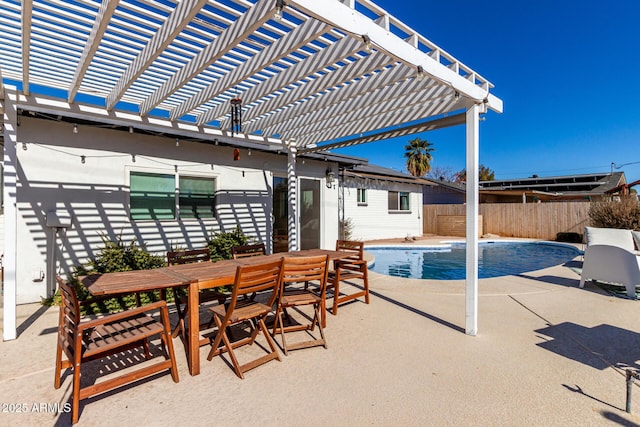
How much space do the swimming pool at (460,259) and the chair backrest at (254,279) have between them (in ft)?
19.8

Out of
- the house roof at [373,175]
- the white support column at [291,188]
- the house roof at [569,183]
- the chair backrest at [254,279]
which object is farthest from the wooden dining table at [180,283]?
the house roof at [569,183]

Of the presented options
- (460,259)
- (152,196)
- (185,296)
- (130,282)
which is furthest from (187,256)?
(460,259)

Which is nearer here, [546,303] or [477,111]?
[477,111]

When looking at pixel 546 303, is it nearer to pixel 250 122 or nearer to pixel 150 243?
pixel 250 122

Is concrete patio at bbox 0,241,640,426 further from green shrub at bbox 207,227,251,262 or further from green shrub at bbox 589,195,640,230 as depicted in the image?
green shrub at bbox 589,195,640,230

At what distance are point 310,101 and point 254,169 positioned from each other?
344 centimetres

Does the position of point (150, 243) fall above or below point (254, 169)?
below

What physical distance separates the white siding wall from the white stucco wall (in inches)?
237

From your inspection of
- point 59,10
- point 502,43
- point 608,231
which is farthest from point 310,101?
point 502,43

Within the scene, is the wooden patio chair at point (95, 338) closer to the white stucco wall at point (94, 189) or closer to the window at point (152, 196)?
the white stucco wall at point (94, 189)

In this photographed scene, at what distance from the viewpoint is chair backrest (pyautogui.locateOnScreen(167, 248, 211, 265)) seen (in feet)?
14.0

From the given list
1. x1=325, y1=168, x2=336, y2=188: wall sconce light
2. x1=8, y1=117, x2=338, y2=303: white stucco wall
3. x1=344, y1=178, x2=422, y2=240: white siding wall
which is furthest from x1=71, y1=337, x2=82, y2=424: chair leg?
x1=344, y1=178, x2=422, y2=240: white siding wall

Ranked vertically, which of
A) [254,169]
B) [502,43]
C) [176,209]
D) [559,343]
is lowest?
[559,343]

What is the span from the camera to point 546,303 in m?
5.05
